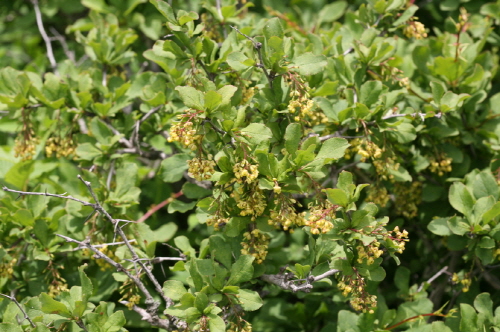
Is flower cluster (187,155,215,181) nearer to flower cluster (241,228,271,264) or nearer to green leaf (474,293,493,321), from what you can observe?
flower cluster (241,228,271,264)

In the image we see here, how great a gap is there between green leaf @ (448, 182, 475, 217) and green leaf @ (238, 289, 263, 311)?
1.04 meters

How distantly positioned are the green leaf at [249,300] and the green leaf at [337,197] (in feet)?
1.76

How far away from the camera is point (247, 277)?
2215mm

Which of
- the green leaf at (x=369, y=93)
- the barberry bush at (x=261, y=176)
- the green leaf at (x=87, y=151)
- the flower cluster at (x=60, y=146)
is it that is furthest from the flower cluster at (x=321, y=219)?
the flower cluster at (x=60, y=146)

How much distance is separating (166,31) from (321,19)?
3.72 ft

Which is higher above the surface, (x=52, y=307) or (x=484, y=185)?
(x=484, y=185)

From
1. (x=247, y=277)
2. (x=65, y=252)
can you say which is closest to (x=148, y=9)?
(x=65, y=252)

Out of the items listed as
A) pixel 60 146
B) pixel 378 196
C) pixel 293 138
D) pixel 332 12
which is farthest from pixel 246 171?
pixel 332 12

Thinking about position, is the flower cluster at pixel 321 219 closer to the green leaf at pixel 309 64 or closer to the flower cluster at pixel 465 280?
the green leaf at pixel 309 64

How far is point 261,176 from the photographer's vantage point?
2131 mm

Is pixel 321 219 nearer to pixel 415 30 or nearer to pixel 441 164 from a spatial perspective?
pixel 441 164

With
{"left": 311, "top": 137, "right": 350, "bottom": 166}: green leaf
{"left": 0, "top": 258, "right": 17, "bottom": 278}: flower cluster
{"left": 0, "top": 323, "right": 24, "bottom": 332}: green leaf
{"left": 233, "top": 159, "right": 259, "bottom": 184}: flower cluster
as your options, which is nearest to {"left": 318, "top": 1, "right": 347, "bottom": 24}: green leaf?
{"left": 311, "top": 137, "right": 350, "bottom": 166}: green leaf

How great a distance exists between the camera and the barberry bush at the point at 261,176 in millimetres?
2137

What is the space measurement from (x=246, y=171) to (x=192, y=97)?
360 mm
